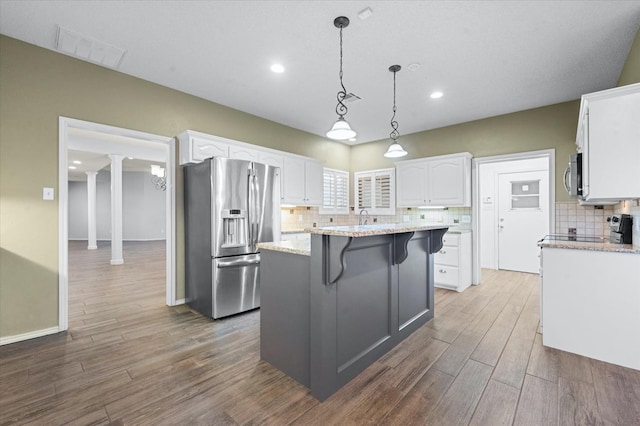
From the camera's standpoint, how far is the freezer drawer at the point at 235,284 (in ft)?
10.8

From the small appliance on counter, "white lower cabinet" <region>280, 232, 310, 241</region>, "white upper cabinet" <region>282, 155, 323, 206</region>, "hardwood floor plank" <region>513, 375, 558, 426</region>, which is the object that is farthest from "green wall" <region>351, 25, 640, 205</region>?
"hardwood floor plank" <region>513, 375, 558, 426</region>

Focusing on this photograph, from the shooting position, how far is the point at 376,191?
6.07 m

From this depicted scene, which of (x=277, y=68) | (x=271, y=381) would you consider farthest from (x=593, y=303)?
(x=277, y=68)

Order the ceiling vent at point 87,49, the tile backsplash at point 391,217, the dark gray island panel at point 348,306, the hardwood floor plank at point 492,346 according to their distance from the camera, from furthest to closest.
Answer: the tile backsplash at point 391,217
the ceiling vent at point 87,49
the hardwood floor plank at point 492,346
the dark gray island panel at point 348,306

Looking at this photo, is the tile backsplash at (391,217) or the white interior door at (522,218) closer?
the tile backsplash at (391,217)

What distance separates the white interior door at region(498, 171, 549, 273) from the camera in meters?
5.65

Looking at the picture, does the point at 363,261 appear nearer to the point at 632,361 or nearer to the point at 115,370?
the point at 115,370

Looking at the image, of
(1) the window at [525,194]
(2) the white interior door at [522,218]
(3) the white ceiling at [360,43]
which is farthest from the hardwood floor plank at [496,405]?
(1) the window at [525,194]

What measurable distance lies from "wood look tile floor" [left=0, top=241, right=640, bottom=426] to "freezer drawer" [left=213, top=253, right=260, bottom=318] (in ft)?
0.57

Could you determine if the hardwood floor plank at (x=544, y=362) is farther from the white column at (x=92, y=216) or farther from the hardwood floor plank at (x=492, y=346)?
the white column at (x=92, y=216)

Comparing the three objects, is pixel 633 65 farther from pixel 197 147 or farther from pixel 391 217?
pixel 197 147

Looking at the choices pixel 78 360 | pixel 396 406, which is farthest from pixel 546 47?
pixel 78 360

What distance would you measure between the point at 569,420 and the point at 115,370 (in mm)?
3098

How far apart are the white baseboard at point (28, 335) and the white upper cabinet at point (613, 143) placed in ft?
16.8
